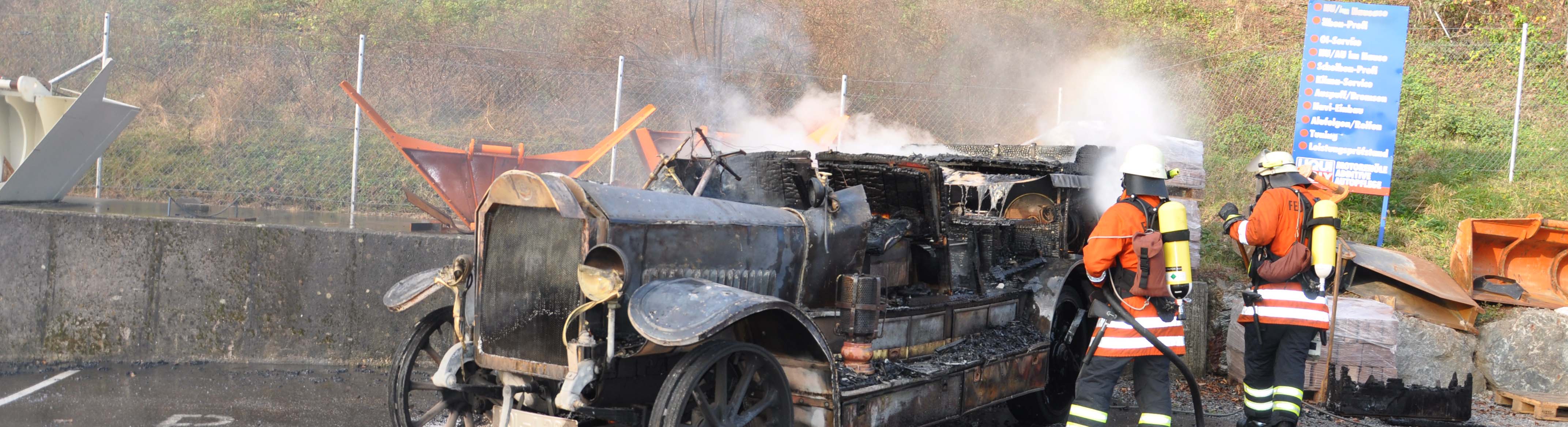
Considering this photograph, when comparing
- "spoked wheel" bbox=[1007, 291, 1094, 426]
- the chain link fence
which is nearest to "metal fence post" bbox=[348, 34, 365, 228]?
the chain link fence

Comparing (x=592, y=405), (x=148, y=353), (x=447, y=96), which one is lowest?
(x=148, y=353)

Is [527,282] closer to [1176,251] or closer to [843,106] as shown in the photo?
[1176,251]

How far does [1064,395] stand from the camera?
6980mm

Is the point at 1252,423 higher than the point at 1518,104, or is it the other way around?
the point at 1518,104

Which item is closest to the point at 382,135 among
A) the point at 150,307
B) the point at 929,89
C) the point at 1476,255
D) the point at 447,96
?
the point at 447,96

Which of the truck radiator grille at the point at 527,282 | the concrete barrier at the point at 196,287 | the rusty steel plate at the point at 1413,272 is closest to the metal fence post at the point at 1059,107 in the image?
the rusty steel plate at the point at 1413,272

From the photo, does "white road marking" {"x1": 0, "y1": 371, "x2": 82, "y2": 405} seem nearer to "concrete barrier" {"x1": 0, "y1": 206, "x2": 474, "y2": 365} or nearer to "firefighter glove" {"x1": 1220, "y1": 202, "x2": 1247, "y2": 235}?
"concrete barrier" {"x1": 0, "y1": 206, "x2": 474, "y2": 365}

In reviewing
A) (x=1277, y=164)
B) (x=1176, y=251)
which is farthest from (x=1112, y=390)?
(x=1277, y=164)

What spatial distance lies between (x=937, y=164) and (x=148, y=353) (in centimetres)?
570

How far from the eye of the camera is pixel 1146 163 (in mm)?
5457

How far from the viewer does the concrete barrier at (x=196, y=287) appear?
711 centimetres

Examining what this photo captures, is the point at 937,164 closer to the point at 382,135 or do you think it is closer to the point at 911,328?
the point at 911,328

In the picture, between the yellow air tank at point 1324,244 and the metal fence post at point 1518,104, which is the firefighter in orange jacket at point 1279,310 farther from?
the metal fence post at point 1518,104

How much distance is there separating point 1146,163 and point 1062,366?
1934 mm
